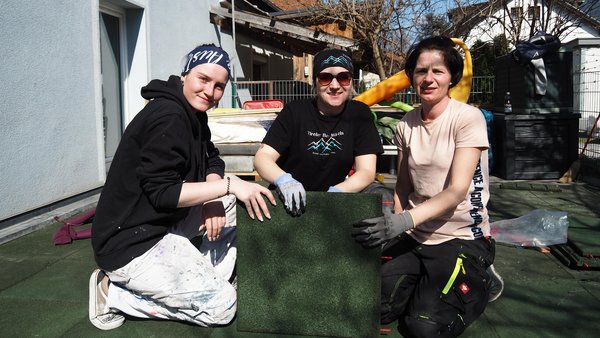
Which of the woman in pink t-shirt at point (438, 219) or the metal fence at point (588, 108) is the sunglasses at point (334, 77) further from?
the metal fence at point (588, 108)

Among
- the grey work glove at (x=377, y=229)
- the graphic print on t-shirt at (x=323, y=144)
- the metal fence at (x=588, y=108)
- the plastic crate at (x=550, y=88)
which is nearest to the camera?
the grey work glove at (x=377, y=229)

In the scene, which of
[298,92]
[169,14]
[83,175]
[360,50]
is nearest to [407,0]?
[360,50]

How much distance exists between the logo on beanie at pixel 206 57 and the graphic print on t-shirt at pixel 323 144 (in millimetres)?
651

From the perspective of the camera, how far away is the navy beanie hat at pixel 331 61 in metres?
2.78

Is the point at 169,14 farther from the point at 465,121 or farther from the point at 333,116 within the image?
the point at 465,121

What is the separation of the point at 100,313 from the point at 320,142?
1516 mm

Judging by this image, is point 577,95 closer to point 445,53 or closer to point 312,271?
point 445,53

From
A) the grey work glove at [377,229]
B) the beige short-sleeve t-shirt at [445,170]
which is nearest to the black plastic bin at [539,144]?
the beige short-sleeve t-shirt at [445,170]

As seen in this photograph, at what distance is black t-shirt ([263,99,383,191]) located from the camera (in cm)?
291

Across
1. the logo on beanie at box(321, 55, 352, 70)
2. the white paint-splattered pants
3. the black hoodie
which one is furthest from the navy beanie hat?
the white paint-splattered pants

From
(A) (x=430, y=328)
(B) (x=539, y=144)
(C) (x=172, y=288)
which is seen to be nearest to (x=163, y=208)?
(C) (x=172, y=288)

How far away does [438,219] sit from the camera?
2701 millimetres

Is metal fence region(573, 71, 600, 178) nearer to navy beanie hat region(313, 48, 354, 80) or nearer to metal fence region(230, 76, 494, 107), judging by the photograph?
metal fence region(230, 76, 494, 107)

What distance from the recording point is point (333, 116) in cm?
296
